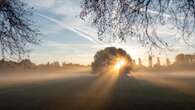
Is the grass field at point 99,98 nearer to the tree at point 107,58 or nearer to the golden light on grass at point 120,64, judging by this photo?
the golden light on grass at point 120,64

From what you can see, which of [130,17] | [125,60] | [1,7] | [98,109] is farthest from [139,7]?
[125,60]

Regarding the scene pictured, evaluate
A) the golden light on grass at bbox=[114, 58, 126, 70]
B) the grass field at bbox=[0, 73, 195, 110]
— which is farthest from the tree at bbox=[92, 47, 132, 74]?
the grass field at bbox=[0, 73, 195, 110]

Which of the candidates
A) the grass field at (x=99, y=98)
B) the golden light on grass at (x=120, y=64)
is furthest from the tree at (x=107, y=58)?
the grass field at (x=99, y=98)

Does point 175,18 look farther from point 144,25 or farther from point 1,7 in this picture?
point 1,7

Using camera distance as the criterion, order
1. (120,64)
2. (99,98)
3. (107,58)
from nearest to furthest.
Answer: (99,98) < (120,64) < (107,58)

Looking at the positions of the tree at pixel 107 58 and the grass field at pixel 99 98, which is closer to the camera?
the grass field at pixel 99 98

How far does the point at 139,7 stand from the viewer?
29.6 ft

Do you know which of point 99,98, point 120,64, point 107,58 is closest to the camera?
point 99,98

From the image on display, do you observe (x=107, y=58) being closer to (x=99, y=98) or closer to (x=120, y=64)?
(x=120, y=64)

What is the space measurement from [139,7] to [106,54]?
121 metres

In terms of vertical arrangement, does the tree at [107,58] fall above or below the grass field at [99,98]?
above

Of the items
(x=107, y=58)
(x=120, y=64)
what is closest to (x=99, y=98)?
(x=120, y=64)

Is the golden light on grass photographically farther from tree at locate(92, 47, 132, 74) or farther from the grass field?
the grass field

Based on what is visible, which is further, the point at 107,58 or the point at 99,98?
the point at 107,58
